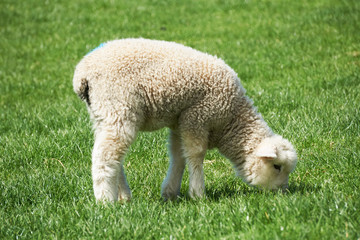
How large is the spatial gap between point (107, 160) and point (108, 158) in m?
0.02

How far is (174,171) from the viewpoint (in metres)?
4.80

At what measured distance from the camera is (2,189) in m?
4.59

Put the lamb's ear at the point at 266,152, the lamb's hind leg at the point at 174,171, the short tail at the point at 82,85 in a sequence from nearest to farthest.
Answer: the short tail at the point at 82,85
the lamb's ear at the point at 266,152
the lamb's hind leg at the point at 174,171

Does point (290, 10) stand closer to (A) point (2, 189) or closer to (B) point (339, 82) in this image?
(B) point (339, 82)

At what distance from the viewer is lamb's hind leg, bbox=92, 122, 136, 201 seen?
13.2ft

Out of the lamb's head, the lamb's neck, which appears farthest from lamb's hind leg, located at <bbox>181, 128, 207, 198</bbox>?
the lamb's head

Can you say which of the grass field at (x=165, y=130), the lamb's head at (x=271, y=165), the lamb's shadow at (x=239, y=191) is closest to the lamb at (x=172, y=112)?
the lamb's head at (x=271, y=165)

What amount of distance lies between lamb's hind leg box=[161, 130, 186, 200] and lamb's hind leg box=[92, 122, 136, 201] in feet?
2.43

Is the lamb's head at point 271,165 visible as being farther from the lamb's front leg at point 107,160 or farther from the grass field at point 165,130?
the lamb's front leg at point 107,160

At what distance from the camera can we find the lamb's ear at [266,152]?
14.2 ft

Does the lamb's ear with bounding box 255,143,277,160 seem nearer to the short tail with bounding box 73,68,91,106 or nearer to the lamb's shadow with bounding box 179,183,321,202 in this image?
the lamb's shadow with bounding box 179,183,321,202

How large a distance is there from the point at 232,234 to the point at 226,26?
849cm

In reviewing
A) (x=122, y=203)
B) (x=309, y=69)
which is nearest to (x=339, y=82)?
(x=309, y=69)

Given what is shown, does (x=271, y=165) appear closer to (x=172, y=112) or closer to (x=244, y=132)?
(x=244, y=132)
